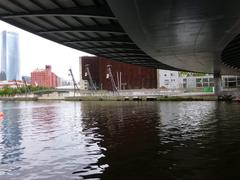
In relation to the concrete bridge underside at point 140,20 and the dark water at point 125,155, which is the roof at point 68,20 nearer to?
the concrete bridge underside at point 140,20

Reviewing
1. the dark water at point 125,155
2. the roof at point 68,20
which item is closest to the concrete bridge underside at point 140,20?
the roof at point 68,20

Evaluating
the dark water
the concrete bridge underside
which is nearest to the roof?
the concrete bridge underside

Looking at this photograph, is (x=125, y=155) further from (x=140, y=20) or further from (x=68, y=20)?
(x=68, y=20)

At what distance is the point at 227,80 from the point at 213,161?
186946 mm

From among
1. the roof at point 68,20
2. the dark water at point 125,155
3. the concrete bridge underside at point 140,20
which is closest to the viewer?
the dark water at point 125,155

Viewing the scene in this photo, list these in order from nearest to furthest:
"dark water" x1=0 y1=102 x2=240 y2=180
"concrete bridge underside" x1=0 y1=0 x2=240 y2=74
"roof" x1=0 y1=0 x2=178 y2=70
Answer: "dark water" x1=0 y1=102 x2=240 y2=180
"concrete bridge underside" x1=0 y1=0 x2=240 y2=74
"roof" x1=0 y1=0 x2=178 y2=70

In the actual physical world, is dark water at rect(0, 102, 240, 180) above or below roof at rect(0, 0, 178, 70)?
below

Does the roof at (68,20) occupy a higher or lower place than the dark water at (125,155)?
higher

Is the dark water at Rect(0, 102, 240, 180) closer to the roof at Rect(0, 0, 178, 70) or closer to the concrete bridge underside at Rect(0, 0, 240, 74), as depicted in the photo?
the concrete bridge underside at Rect(0, 0, 240, 74)

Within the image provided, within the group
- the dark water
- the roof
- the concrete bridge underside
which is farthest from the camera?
the roof

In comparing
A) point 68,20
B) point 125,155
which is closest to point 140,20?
point 68,20

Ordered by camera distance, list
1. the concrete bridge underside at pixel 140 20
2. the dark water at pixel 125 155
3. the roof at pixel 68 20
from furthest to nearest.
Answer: the roof at pixel 68 20
the concrete bridge underside at pixel 140 20
the dark water at pixel 125 155

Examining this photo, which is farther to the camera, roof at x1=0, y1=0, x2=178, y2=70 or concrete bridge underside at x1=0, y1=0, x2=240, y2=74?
roof at x1=0, y1=0, x2=178, y2=70

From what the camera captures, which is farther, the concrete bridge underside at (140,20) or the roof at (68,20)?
the roof at (68,20)
